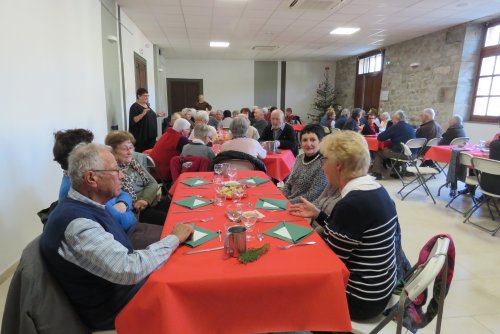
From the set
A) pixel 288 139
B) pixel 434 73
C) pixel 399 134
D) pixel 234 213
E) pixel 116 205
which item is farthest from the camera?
A: pixel 434 73

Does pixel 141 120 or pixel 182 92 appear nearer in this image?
pixel 141 120

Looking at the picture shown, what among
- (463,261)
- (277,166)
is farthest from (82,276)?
(463,261)

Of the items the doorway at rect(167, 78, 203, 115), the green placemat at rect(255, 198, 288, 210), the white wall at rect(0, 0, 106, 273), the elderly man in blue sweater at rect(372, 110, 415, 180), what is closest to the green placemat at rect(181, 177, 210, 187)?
the green placemat at rect(255, 198, 288, 210)

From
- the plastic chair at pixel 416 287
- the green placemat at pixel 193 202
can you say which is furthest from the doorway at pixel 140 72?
the plastic chair at pixel 416 287

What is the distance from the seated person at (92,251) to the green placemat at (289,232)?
1.61 feet

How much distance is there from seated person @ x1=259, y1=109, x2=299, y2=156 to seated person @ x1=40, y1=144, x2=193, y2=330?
10.7ft

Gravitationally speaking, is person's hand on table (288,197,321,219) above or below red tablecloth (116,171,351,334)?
above

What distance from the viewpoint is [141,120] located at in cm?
528

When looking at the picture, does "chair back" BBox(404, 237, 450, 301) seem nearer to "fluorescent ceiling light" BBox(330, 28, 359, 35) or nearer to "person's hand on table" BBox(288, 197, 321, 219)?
"person's hand on table" BBox(288, 197, 321, 219)

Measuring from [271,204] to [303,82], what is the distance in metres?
12.4

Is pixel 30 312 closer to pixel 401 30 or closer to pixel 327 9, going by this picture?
pixel 327 9

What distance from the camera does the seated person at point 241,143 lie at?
3.39 m

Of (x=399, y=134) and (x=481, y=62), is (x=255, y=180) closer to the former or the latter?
(x=399, y=134)

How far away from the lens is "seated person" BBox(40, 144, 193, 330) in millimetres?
1135
